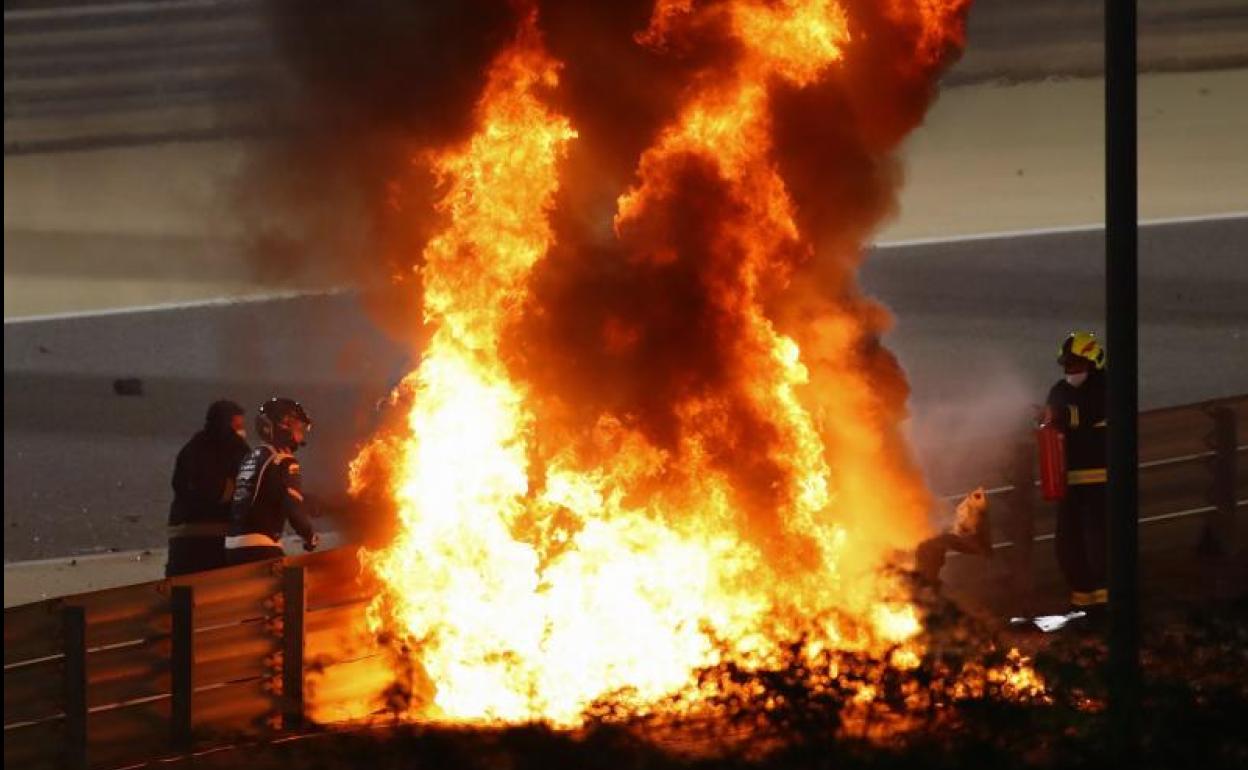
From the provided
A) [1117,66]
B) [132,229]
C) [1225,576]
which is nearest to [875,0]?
[1117,66]

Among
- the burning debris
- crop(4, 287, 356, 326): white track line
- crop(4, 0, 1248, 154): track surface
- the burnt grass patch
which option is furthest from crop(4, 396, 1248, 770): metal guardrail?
crop(4, 0, 1248, 154): track surface

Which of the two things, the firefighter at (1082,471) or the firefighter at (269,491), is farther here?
the firefighter at (1082,471)

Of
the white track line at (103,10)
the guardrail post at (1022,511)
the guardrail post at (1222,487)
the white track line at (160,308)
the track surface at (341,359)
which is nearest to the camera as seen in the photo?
the guardrail post at (1022,511)

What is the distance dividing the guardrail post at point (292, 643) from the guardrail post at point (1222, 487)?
6220 millimetres

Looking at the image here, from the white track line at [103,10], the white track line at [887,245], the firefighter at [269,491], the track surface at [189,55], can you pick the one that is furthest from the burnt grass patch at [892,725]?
the white track line at [103,10]

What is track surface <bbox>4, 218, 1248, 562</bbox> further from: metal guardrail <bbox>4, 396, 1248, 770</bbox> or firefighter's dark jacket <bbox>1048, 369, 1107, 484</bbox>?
metal guardrail <bbox>4, 396, 1248, 770</bbox>

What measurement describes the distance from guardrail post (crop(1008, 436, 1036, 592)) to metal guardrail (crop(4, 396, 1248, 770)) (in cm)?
434

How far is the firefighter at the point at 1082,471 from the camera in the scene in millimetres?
12633

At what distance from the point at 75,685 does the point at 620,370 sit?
280 centimetres

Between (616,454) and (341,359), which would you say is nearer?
(616,454)

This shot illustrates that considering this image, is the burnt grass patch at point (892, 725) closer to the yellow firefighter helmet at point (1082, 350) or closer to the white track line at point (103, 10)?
the yellow firefighter helmet at point (1082, 350)

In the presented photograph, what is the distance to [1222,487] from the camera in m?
14.0

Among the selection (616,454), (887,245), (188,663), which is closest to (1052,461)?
(616,454)

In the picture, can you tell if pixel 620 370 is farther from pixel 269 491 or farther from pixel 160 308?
pixel 160 308
